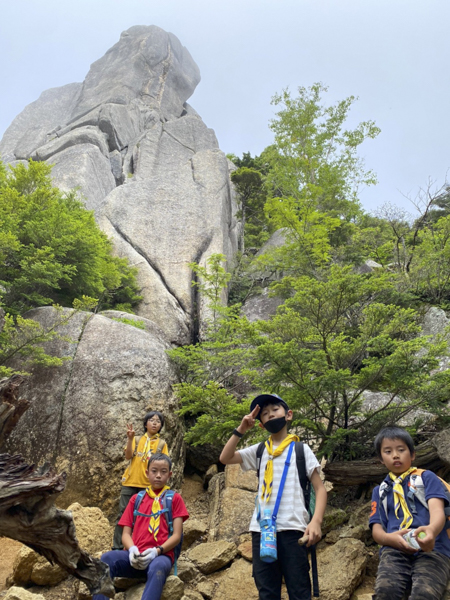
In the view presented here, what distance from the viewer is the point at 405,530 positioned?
3.19m

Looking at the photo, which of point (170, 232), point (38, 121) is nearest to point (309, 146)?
point (170, 232)

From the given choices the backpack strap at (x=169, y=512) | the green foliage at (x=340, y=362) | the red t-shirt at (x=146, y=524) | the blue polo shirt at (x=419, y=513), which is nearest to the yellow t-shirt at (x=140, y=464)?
the red t-shirt at (x=146, y=524)

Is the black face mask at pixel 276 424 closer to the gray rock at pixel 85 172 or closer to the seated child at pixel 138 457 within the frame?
the seated child at pixel 138 457

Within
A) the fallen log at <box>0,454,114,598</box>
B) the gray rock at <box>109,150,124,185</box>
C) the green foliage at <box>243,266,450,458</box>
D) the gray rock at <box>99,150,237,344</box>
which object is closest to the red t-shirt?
the fallen log at <box>0,454,114,598</box>

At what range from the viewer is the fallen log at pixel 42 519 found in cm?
329

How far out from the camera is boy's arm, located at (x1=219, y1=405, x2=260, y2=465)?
3.67m

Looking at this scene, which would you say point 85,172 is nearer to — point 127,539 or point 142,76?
point 142,76

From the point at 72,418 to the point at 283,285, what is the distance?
6672mm

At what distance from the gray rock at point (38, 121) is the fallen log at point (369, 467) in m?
31.7

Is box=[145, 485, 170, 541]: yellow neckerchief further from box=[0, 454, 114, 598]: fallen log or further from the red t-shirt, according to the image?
box=[0, 454, 114, 598]: fallen log

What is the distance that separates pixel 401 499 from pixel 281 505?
93 centimetres

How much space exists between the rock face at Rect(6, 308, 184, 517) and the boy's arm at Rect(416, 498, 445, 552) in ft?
20.7

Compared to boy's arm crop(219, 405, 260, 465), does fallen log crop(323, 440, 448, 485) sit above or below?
below

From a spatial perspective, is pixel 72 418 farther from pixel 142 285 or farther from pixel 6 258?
pixel 142 285
